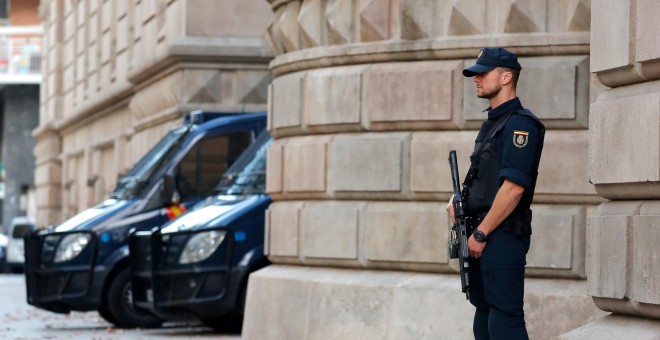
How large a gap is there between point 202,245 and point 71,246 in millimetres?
2698

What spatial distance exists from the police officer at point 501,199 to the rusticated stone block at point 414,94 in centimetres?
314

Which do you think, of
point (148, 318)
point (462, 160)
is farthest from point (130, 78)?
point (462, 160)

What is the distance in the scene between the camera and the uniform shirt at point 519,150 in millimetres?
7859

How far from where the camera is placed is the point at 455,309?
11.0 metres

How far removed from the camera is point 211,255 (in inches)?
605

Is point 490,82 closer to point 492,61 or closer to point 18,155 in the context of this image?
point 492,61

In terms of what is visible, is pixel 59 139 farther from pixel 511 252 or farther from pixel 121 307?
pixel 511 252

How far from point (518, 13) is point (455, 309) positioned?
1972mm

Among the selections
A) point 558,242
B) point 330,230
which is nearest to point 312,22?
point 330,230

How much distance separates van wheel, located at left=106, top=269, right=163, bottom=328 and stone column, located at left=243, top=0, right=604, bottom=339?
190 inches

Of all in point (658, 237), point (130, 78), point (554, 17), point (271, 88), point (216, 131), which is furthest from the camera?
point (130, 78)

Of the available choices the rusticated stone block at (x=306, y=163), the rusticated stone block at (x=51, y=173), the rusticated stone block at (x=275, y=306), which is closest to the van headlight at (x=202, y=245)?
the rusticated stone block at (x=275, y=306)

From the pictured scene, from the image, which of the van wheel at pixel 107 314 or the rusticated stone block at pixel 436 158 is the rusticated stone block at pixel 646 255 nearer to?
the rusticated stone block at pixel 436 158

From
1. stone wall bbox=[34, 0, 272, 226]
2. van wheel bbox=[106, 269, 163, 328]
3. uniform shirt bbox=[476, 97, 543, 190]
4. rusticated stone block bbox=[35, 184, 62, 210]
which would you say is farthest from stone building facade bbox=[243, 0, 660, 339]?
rusticated stone block bbox=[35, 184, 62, 210]
